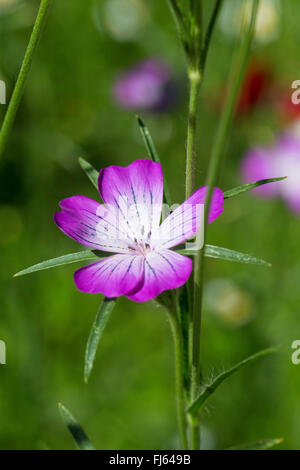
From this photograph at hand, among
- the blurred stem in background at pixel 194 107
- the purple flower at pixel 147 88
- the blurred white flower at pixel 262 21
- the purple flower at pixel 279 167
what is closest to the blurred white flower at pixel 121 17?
the purple flower at pixel 147 88

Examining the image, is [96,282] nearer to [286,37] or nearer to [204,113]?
[204,113]

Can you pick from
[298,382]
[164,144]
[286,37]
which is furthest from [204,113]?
[298,382]

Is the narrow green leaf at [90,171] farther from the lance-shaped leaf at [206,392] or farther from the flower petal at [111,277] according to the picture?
the lance-shaped leaf at [206,392]

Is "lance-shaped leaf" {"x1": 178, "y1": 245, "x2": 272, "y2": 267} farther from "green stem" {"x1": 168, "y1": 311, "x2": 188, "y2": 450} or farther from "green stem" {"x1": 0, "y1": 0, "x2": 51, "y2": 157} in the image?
"green stem" {"x1": 0, "y1": 0, "x2": 51, "y2": 157}

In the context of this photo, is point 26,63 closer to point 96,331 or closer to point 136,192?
point 136,192

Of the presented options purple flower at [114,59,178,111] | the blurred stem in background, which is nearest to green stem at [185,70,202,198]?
the blurred stem in background

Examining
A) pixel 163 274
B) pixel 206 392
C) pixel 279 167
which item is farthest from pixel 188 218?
pixel 279 167
